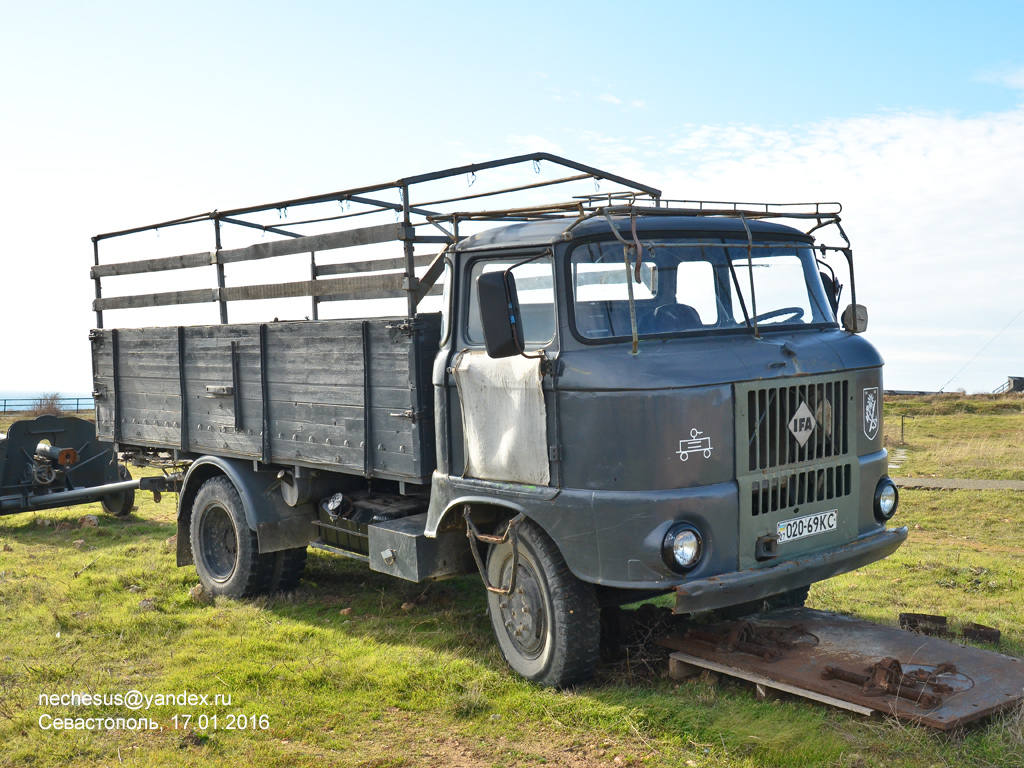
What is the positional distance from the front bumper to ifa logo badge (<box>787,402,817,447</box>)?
695mm

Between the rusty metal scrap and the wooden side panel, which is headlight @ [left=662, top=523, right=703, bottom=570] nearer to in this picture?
the rusty metal scrap

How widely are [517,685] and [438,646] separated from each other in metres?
1.06

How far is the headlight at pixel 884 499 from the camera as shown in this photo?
240 inches

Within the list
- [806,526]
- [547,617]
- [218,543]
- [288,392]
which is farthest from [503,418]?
[218,543]

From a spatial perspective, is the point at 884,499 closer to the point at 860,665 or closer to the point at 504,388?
the point at 860,665

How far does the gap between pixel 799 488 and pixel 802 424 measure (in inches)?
15.0

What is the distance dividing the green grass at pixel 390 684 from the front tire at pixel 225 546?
22cm

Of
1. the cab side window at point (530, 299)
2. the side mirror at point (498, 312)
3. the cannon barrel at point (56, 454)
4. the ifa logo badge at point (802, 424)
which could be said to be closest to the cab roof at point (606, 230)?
the cab side window at point (530, 299)

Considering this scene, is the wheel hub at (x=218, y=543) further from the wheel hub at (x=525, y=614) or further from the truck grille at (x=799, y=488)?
the truck grille at (x=799, y=488)

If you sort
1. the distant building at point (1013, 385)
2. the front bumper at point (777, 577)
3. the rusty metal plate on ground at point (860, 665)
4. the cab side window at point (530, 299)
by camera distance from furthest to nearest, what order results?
1. the distant building at point (1013, 385)
2. the cab side window at point (530, 299)
3. the front bumper at point (777, 577)
4. the rusty metal plate on ground at point (860, 665)

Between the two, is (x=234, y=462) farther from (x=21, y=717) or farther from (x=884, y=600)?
(x=884, y=600)

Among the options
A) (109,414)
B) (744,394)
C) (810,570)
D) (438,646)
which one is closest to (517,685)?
(438,646)

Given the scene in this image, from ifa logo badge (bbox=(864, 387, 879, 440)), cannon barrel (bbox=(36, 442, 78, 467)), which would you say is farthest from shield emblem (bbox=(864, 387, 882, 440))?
cannon barrel (bbox=(36, 442, 78, 467))

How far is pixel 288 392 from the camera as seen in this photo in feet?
25.3
